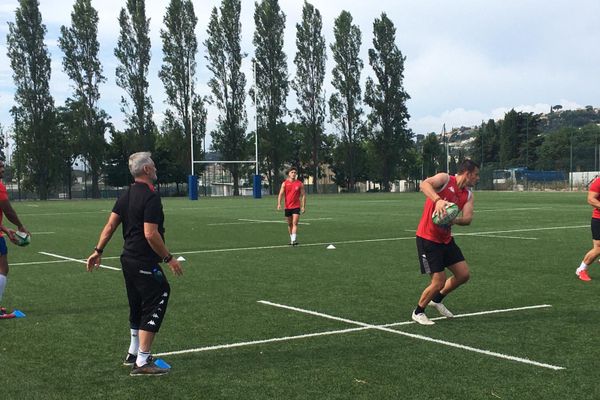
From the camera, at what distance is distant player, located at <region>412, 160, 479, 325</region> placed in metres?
7.22

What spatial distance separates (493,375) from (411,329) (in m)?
1.80

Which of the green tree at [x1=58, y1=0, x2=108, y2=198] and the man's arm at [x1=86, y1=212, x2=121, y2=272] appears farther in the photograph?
the green tree at [x1=58, y1=0, x2=108, y2=198]

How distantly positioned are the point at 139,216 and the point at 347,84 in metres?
73.5

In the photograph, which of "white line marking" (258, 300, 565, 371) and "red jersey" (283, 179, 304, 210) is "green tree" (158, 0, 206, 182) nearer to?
"red jersey" (283, 179, 304, 210)

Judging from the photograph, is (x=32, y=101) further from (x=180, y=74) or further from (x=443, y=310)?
(x=443, y=310)

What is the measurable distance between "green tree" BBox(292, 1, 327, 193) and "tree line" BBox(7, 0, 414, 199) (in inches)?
4.5

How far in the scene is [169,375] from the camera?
18.7 feet

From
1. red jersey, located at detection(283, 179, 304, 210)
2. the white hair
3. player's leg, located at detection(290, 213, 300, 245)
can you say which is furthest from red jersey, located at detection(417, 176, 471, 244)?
red jersey, located at detection(283, 179, 304, 210)

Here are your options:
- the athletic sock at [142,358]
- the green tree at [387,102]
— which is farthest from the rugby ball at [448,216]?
the green tree at [387,102]

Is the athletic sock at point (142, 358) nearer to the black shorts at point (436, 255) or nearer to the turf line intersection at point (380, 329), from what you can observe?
the turf line intersection at point (380, 329)

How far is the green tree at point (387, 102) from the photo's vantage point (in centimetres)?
7844

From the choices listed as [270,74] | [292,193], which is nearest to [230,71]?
[270,74]

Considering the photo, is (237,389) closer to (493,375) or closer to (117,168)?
(493,375)

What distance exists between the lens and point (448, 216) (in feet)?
22.7
